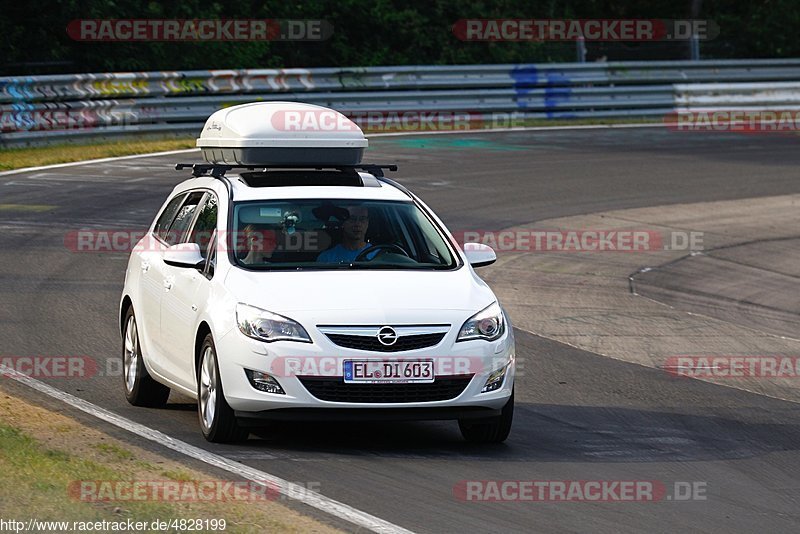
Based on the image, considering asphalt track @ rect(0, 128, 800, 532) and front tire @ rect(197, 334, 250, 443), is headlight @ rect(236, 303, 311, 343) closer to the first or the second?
front tire @ rect(197, 334, 250, 443)

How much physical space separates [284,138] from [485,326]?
2.48 meters

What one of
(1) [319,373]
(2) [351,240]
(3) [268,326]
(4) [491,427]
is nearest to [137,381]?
(2) [351,240]

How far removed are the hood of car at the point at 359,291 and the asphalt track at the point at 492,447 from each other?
2.89 ft

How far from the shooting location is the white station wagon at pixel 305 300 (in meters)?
8.62

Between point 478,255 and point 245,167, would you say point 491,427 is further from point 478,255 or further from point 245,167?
point 245,167

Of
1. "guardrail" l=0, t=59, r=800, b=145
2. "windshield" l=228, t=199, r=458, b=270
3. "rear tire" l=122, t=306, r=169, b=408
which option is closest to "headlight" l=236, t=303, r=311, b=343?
"windshield" l=228, t=199, r=458, b=270

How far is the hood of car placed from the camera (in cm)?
873

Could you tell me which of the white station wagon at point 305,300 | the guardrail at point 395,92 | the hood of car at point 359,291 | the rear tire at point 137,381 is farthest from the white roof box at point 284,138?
the guardrail at point 395,92

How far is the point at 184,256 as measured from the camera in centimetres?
942

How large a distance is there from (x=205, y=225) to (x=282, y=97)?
1990 cm

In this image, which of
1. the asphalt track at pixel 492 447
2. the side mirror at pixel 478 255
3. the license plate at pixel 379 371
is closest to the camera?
the asphalt track at pixel 492 447

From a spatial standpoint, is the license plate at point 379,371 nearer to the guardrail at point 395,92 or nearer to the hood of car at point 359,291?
the hood of car at point 359,291

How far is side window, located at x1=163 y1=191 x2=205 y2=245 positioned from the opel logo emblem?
230cm

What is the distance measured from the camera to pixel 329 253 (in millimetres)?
9625
